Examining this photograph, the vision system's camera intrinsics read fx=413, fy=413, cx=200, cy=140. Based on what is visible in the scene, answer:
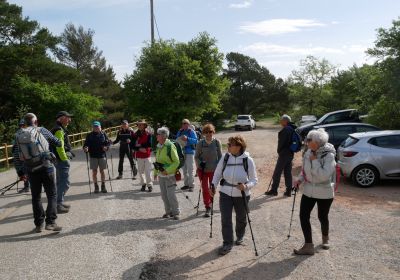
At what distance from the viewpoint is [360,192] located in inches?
423

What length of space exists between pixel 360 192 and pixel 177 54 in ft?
54.4

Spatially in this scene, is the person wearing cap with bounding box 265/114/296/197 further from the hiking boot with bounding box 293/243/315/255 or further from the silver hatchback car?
the hiking boot with bounding box 293/243/315/255

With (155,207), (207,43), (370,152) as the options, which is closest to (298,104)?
(207,43)

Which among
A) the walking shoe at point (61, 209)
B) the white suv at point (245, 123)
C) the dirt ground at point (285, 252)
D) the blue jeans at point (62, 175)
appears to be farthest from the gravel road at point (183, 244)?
the white suv at point (245, 123)

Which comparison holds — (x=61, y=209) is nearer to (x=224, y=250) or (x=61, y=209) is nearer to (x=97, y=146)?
(x=97, y=146)

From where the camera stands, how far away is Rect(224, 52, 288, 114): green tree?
60969 millimetres

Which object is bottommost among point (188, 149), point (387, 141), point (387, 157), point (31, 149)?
point (387, 157)

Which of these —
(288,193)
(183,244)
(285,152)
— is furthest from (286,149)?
(183,244)

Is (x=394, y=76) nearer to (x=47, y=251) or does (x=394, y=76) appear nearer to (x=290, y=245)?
(x=290, y=245)

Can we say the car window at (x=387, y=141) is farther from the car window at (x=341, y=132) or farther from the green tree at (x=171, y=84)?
the green tree at (x=171, y=84)

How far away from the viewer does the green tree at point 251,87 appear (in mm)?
60969

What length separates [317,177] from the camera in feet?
18.9

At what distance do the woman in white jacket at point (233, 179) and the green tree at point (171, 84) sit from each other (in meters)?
18.2

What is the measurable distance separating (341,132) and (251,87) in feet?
155
